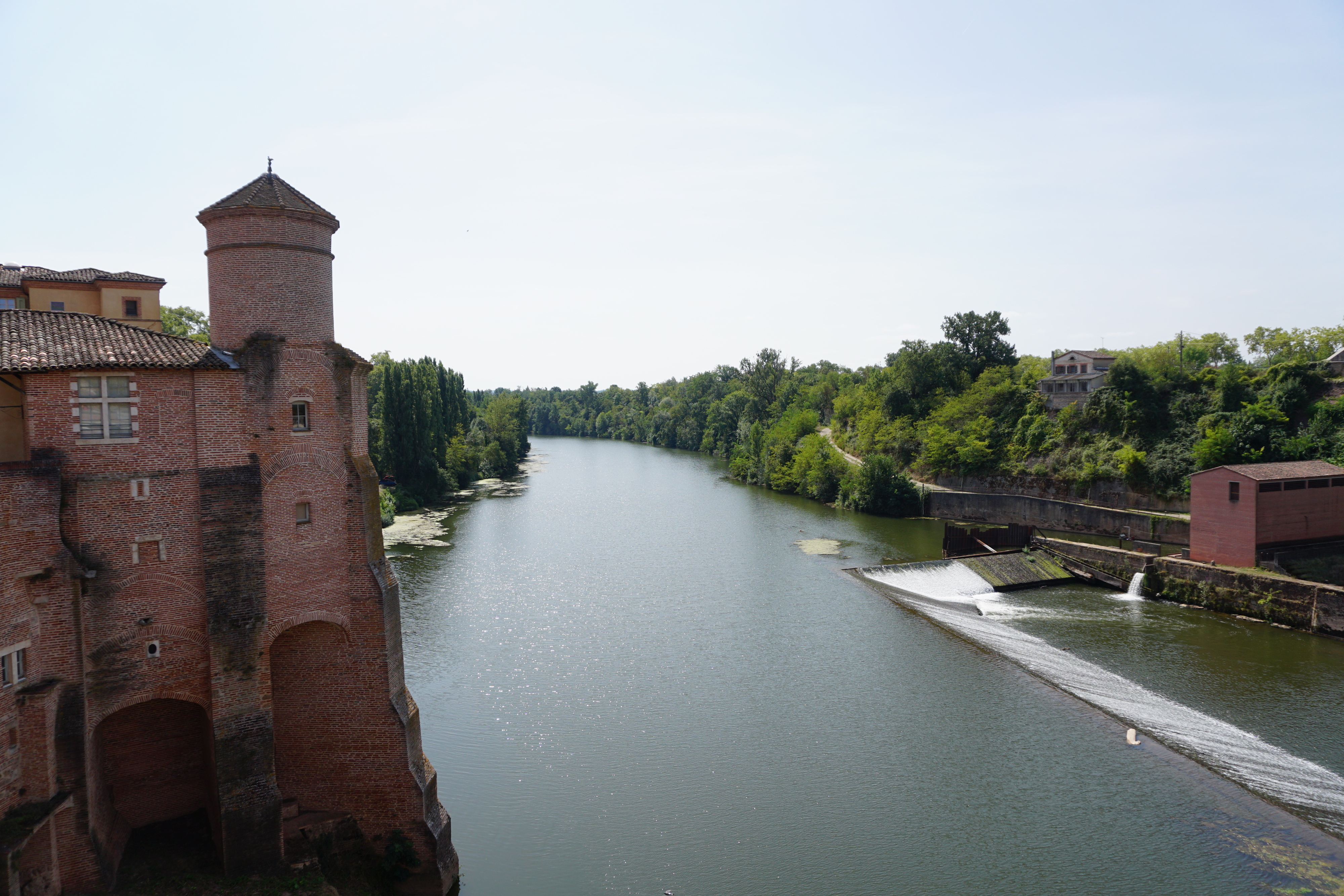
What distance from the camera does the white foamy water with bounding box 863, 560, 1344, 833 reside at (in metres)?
16.1

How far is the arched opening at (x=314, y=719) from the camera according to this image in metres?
12.5

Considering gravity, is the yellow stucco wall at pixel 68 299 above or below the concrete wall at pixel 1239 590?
above

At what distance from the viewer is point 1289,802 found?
51.7 feet

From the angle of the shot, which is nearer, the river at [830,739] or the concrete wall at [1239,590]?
the river at [830,739]

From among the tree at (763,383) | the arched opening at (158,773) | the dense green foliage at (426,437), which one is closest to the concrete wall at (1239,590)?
the arched opening at (158,773)

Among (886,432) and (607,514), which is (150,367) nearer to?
(607,514)

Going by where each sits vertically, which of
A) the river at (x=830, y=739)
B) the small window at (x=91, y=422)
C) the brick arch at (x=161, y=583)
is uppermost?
the small window at (x=91, y=422)

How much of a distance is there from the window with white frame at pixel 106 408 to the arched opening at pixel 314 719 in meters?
4.06

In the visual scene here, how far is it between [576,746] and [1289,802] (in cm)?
1537

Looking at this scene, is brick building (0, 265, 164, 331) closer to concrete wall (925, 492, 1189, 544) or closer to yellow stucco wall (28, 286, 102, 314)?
yellow stucco wall (28, 286, 102, 314)

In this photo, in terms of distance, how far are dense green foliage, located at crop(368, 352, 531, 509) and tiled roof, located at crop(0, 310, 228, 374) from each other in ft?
108

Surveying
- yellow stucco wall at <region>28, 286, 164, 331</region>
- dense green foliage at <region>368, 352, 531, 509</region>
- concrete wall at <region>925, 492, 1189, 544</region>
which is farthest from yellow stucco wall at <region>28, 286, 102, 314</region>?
concrete wall at <region>925, 492, 1189, 544</region>

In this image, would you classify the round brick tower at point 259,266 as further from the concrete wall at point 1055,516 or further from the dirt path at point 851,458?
the dirt path at point 851,458

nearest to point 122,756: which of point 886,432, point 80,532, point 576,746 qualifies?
point 80,532
